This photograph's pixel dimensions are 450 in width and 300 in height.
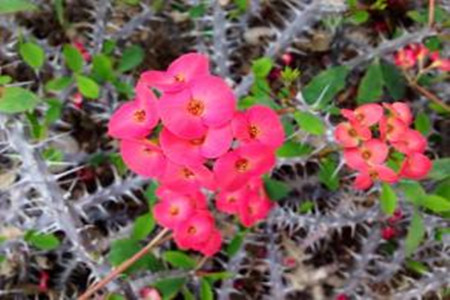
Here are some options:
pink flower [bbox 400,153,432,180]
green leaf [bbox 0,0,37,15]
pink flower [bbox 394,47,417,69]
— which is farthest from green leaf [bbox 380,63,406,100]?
green leaf [bbox 0,0,37,15]

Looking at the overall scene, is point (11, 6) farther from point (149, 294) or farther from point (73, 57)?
point (149, 294)

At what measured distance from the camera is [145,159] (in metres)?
1.27

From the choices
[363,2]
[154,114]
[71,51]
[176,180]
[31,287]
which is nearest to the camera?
[154,114]

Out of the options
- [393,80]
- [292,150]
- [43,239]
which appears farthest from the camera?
[393,80]

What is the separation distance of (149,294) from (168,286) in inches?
2.2

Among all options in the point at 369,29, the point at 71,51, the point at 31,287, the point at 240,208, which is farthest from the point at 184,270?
the point at 369,29

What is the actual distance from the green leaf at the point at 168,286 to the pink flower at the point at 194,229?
8.4 inches

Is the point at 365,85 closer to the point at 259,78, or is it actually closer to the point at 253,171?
the point at 259,78

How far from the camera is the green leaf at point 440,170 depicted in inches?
61.9

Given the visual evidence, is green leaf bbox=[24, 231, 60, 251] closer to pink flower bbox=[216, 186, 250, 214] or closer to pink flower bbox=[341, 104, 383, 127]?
pink flower bbox=[216, 186, 250, 214]

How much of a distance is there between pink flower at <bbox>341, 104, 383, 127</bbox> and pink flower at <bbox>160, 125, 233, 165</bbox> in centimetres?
32

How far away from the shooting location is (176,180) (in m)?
1.34

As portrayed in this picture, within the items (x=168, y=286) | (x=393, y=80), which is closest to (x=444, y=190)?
(x=393, y=80)

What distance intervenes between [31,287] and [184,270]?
1.70ft
